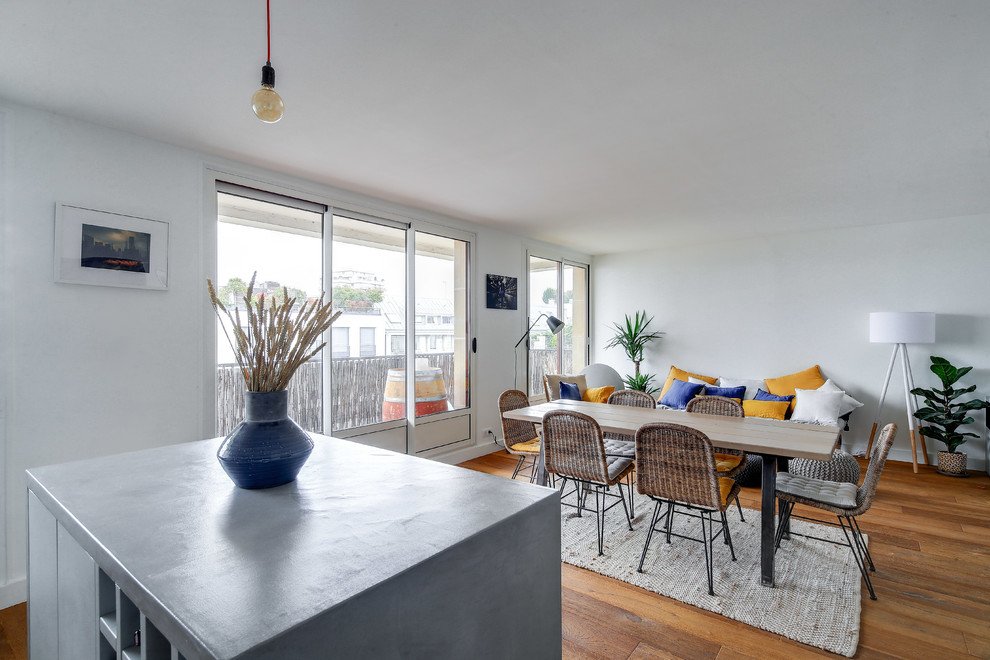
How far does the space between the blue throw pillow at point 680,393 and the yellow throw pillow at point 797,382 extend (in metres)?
0.82

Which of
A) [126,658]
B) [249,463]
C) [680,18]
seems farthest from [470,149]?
[126,658]

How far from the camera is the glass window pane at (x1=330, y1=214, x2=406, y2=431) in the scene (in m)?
4.06

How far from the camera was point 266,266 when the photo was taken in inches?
141

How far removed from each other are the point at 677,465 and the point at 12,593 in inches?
138

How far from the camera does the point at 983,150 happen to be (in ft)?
10.2

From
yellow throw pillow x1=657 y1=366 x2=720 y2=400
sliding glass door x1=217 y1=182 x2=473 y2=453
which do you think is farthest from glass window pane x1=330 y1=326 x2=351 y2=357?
yellow throw pillow x1=657 y1=366 x2=720 y2=400

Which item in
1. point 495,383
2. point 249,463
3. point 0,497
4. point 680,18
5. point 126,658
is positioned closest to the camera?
point 126,658

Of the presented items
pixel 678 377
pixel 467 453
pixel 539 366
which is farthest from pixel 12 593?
pixel 678 377

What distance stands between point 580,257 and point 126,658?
22.1 feet

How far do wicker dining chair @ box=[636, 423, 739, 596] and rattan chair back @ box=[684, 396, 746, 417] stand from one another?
1.03 metres

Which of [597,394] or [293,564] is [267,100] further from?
[597,394]

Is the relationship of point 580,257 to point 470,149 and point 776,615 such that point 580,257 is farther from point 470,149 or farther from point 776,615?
point 776,615

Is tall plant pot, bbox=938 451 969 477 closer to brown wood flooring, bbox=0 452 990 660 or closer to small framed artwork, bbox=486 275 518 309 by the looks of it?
brown wood flooring, bbox=0 452 990 660

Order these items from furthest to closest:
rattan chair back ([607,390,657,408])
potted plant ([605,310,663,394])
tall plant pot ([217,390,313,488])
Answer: potted plant ([605,310,663,394]) → rattan chair back ([607,390,657,408]) → tall plant pot ([217,390,313,488])
